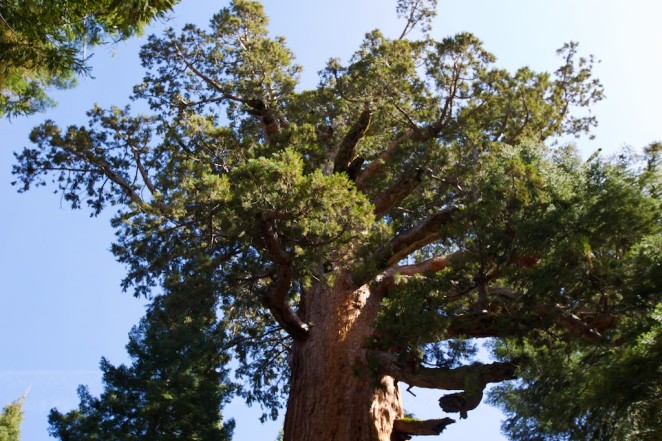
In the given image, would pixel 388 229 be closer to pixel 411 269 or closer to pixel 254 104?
pixel 411 269

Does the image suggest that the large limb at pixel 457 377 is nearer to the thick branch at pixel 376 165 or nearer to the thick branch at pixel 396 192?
the thick branch at pixel 396 192

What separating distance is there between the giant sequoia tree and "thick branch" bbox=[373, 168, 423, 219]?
3 cm

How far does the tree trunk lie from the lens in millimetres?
7629

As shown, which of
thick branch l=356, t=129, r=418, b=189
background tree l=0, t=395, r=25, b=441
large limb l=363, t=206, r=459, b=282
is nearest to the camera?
large limb l=363, t=206, r=459, b=282

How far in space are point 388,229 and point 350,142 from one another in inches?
112

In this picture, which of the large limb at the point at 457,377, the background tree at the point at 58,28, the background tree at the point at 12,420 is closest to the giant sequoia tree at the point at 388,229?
the large limb at the point at 457,377

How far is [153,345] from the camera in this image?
1384 centimetres

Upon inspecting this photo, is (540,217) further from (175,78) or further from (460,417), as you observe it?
(175,78)

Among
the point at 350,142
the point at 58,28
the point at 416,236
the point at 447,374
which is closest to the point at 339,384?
the point at 447,374

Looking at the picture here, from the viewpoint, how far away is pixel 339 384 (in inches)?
315

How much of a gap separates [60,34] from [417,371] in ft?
16.7

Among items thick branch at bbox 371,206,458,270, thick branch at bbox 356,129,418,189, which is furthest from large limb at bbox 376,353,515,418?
thick branch at bbox 356,129,418,189

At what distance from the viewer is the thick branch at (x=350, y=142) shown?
10.2m

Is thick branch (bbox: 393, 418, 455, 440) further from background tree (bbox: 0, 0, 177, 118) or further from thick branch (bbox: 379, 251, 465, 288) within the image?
background tree (bbox: 0, 0, 177, 118)
